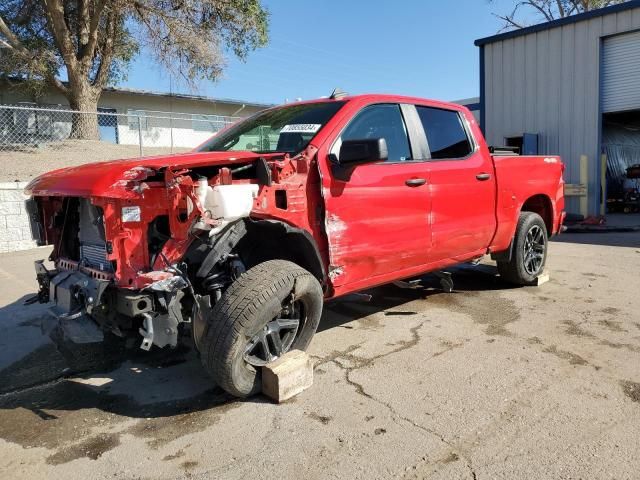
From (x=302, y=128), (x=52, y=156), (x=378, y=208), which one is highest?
(x=52, y=156)

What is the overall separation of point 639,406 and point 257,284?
243 cm

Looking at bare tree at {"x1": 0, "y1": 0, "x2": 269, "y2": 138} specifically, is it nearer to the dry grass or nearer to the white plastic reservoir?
the dry grass

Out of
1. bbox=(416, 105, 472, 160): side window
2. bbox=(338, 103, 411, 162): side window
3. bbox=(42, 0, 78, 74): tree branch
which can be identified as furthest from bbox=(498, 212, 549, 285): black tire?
bbox=(42, 0, 78, 74): tree branch

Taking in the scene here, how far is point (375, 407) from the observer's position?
3.28 metres

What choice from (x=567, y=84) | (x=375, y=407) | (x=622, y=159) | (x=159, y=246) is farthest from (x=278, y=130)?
Result: (x=622, y=159)

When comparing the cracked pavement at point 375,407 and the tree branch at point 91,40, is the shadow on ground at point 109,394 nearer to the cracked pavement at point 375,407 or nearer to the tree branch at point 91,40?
the cracked pavement at point 375,407

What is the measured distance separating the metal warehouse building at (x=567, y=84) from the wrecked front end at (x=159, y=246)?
1385 cm

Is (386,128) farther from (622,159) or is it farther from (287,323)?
(622,159)

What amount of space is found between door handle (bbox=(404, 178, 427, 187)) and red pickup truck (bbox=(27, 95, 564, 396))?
0.04ft

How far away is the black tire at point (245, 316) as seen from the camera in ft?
10.3

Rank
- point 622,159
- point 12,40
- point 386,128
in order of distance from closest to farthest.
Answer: point 386,128 < point 12,40 < point 622,159

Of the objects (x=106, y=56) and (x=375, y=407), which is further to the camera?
(x=106, y=56)

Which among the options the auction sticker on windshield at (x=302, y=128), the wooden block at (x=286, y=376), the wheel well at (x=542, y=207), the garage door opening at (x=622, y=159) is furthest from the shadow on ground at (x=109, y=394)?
the garage door opening at (x=622, y=159)

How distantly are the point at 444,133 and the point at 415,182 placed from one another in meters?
0.85
